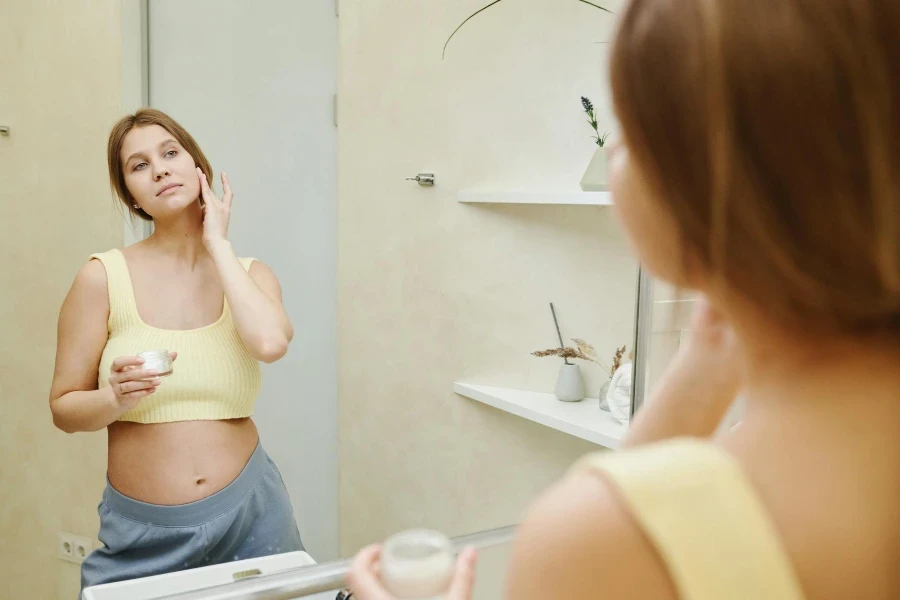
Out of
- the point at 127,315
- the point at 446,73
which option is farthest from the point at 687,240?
the point at 446,73

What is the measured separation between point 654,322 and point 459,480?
329 mm

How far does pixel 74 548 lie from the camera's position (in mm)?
772

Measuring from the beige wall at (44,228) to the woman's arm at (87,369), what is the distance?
2 centimetres

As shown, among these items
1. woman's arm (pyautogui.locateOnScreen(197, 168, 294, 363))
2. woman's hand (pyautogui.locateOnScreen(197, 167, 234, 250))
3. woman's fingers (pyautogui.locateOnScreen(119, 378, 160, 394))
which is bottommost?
woman's fingers (pyautogui.locateOnScreen(119, 378, 160, 394))

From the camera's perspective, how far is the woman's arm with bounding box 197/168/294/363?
78 centimetres

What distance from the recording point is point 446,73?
0.96 metres

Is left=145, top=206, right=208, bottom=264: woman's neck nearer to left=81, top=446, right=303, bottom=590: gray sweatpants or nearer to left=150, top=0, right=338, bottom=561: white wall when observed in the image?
left=150, top=0, right=338, bottom=561: white wall

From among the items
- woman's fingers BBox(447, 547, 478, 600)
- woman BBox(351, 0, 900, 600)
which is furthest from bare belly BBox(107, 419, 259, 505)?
woman BBox(351, 0, 900, 600)

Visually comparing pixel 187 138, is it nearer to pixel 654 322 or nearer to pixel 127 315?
pixel 127 315

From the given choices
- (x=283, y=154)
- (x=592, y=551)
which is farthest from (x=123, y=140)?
(x=592, y=551)

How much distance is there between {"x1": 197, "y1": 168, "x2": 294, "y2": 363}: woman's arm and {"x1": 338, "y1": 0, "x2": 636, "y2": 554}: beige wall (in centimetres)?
8

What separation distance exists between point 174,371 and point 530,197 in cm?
50

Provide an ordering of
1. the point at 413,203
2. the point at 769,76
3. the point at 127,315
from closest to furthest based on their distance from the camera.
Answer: the point at 769,76 < the point at 127,315 < the point at 413,203

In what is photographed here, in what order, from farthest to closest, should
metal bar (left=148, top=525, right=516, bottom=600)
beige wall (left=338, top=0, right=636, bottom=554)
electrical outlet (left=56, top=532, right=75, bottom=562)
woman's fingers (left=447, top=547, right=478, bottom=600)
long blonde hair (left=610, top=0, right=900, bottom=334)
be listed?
beige wall (left=338, top=0, right=636, bottom=554) < electrical outlet (left=56, top=532, right=75, bottom=562) < metal bar (left=148, top=525, right=516, bottom=600) < woman's fingers (left=447, top=547, right=478, bottom=600) < long blonde hair (left=610, top=0, right=900, bottom=334)
